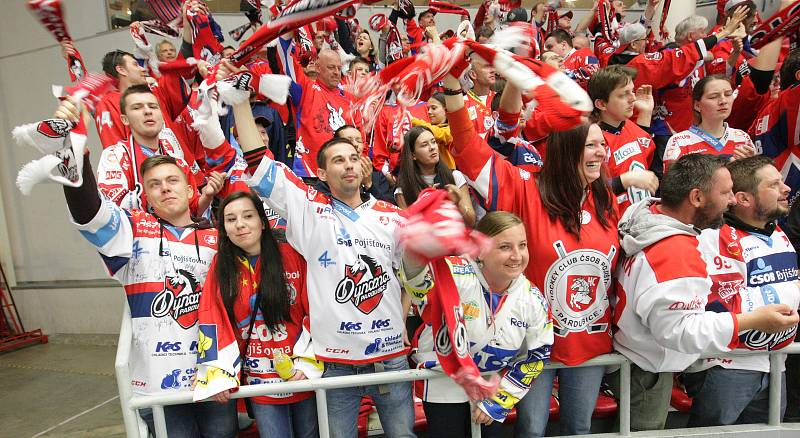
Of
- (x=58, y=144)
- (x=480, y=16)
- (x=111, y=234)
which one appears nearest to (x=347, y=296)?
(x=111, y=234)

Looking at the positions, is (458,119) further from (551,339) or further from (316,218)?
(551,339)

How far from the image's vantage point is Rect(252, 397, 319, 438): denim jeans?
7.18 feet

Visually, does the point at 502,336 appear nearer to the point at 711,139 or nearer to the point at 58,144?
the point at 58,144

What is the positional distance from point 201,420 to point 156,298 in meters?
0.57

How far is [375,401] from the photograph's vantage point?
7.16 feet

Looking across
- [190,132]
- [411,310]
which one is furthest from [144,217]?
[190,132]

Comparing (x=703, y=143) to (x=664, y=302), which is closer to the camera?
(x=664, y=302)

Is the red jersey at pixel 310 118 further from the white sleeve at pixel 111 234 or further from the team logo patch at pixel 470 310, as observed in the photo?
the team logo patch at pixel 470 310

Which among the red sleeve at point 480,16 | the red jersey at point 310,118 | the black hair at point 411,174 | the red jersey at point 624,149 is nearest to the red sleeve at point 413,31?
the red sleeve at point 480,16

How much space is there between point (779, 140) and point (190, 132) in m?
3.87

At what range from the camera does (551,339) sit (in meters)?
2.03

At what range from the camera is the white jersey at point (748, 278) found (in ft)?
7.06

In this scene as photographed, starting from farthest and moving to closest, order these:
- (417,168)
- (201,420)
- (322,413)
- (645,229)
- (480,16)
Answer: (480,16)
(417,168)
(201,420)
(645,229)
(322,413)

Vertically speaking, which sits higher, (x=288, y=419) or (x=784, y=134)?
(x=784, y=134)
